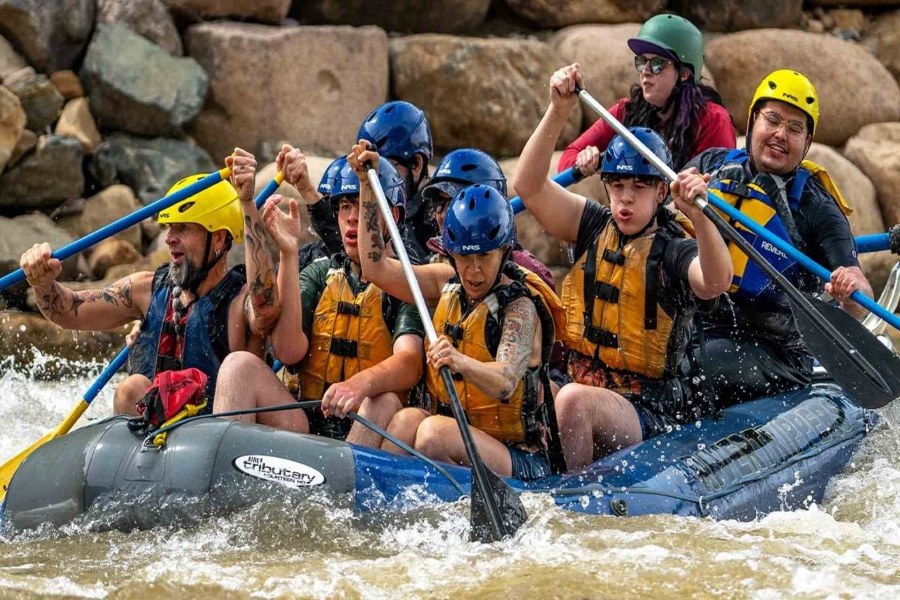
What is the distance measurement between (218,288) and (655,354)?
5.27ft

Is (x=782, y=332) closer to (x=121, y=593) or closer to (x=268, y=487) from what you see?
(x=268, y=487)

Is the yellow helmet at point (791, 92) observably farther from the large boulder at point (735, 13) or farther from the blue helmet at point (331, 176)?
the large boulder at point (735, 13)

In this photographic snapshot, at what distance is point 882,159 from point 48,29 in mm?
6262

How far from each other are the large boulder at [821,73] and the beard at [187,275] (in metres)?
6.89

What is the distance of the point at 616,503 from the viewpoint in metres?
4.90

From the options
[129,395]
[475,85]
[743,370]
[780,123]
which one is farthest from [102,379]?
[475,85]

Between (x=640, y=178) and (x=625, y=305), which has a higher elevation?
(x=640, y=178)

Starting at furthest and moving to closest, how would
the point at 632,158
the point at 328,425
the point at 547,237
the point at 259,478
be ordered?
the point at 547,237 → the point at 328,425 → the point at 632,158 → the point at 259,478

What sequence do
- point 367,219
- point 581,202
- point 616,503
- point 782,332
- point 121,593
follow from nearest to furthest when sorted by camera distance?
point 121,593 → point 616,503 → point 367,219 → point 581,202 → point 782,332

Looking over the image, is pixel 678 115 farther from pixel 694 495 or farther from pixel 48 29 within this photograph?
pixel 48 29

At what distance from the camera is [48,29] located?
33.1 ft

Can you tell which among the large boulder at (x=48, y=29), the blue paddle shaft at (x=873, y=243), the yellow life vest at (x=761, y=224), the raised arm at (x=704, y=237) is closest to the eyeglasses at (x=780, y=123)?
the yellow life vest at (x=761, y=224)

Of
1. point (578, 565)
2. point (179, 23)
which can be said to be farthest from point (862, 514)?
point (179, 23)

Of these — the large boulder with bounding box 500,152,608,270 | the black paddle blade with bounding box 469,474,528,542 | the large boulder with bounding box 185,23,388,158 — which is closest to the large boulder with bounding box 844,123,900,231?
the large boulder with bounding box 500,152,608,270
